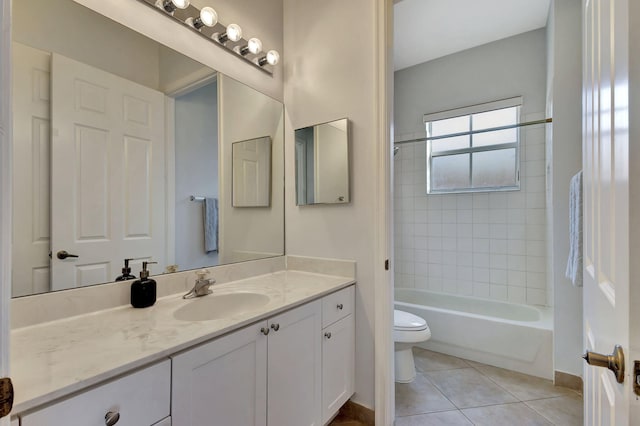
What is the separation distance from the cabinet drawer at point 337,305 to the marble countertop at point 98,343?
7.5 inches

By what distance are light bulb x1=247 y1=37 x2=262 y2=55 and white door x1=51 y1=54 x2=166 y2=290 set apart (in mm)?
635

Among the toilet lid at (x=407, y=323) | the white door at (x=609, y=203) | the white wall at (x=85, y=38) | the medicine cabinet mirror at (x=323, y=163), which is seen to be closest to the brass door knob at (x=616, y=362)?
the white door at (x=609, y=203)

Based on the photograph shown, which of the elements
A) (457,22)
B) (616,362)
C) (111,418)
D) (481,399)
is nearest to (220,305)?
(111,418)

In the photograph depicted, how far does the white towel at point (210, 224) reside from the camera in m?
1.52

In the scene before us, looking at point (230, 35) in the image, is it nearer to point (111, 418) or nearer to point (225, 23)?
point (225, 23)

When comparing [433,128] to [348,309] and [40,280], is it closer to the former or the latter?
[348,309]

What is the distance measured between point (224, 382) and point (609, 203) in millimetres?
1127

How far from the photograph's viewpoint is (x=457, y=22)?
8.20ft

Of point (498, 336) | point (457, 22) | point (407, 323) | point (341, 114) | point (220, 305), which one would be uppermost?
point (457, 22)

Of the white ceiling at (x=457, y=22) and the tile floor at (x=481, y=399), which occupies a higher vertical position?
the white ceiling at (x=457, y=22)

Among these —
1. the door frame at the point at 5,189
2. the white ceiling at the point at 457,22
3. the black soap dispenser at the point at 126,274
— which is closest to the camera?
the door frame at the point at 5,189

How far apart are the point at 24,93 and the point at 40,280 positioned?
2.05 ft

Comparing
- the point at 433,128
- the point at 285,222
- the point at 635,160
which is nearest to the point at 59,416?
the point at 635,160

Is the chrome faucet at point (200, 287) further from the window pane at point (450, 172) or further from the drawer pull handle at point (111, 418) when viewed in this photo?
the window pane at point (450, 172)
